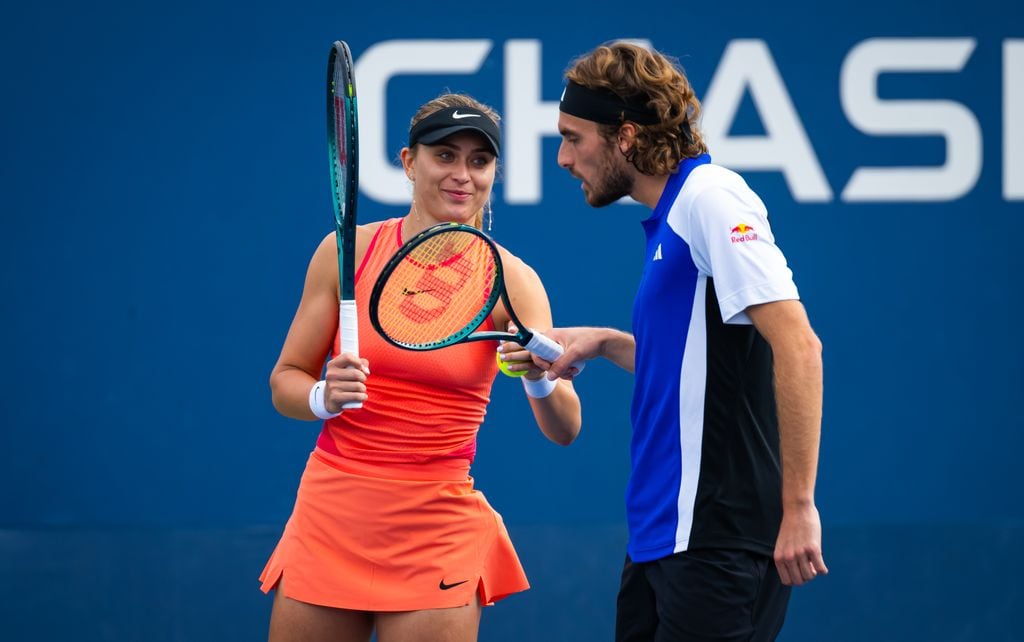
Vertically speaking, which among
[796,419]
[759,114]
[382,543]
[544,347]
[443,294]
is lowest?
[382,543]

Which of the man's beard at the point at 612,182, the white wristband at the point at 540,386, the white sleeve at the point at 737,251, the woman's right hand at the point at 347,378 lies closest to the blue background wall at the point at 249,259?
the white wristband at the point at 540,386

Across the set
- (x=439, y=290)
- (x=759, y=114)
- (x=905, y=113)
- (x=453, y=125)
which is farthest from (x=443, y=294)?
(x=905, y=113)

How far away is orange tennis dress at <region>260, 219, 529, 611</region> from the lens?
269cm

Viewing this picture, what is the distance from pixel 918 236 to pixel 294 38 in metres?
2.28

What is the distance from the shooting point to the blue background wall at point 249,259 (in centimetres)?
439

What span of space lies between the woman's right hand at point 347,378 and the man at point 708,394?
1.78ft

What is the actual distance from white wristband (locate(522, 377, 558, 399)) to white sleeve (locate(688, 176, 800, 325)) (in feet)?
2.03

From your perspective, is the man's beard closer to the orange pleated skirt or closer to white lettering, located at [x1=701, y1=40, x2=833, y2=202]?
the orange pleated skirt

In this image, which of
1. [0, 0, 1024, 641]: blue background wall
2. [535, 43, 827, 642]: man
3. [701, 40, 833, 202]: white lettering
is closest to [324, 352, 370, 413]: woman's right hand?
[535, 43, 827, 642]: man

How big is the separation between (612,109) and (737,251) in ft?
1.55

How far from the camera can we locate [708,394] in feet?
→ 7.75

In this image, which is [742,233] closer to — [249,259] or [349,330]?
[349,330]

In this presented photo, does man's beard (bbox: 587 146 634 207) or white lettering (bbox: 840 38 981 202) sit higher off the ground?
white lettering (bbox: 840 38 981 202)

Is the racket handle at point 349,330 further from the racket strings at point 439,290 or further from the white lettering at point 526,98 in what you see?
the white lettering at point 526,98
